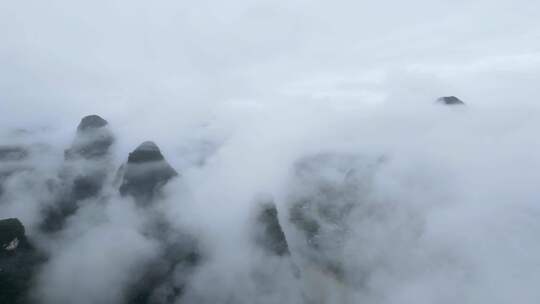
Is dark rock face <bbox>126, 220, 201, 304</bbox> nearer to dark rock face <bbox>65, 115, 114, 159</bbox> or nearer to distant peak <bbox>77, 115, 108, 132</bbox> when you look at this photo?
dark rock face <bbox>65, 115, 114, 159</bbox>

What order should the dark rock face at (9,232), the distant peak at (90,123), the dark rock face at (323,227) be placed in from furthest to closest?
the distant peak at (90,123)
the dark rock face at (323,227)
the dark rock face at (9,232)

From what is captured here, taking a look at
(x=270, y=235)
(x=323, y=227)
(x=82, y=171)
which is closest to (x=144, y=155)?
(x=270, y=235)

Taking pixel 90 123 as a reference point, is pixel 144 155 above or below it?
below

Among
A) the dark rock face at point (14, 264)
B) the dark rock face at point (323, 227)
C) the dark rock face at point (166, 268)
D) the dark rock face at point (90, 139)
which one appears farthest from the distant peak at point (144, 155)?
the dark rock face at point (323, 227)

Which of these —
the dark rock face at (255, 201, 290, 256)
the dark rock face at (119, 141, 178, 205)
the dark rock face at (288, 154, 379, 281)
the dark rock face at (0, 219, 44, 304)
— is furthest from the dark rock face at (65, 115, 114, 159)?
the dark rock face at (288, 154, 379, 281)

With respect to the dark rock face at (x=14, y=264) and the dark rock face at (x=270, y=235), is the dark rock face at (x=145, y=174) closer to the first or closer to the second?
the dark rock face at (x=270, y=235)

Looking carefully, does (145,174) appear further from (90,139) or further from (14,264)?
(90,139)
